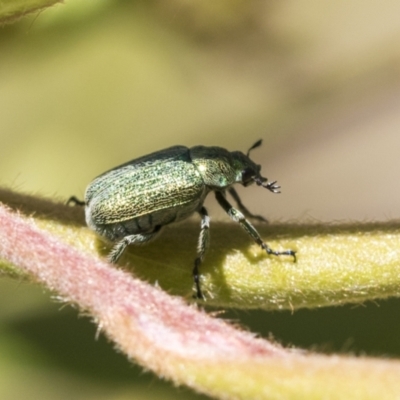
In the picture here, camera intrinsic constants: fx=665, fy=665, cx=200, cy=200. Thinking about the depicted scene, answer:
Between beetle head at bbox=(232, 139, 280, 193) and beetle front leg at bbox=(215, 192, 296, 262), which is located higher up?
beetle head at bbox=(232, 139, 280, 193)

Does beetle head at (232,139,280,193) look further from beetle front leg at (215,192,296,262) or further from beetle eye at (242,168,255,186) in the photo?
beetle front leg at (215,192,296,262)

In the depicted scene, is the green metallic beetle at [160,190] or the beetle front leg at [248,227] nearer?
the beetle front leg at [248,227]

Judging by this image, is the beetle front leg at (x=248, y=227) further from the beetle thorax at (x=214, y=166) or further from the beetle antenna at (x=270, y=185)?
the beetle antenna at (x=270, y=185)

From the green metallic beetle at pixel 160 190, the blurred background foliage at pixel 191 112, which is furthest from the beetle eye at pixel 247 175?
the blurred background foliage at pixel 191 112

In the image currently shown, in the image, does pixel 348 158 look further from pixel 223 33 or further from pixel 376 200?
pixel 223 33

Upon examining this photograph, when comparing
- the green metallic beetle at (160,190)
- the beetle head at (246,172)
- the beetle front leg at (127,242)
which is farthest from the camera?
the beetle head at (246,172)

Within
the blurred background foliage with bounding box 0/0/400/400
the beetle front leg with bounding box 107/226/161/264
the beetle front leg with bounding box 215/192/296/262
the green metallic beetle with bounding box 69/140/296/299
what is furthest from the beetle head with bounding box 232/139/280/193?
the beetle front leg with bounding box 107/226/161/264

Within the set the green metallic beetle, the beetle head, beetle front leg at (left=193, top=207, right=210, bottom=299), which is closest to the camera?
Result: beetle front leg at (left=193, top=207, right=210, bottom=299)
